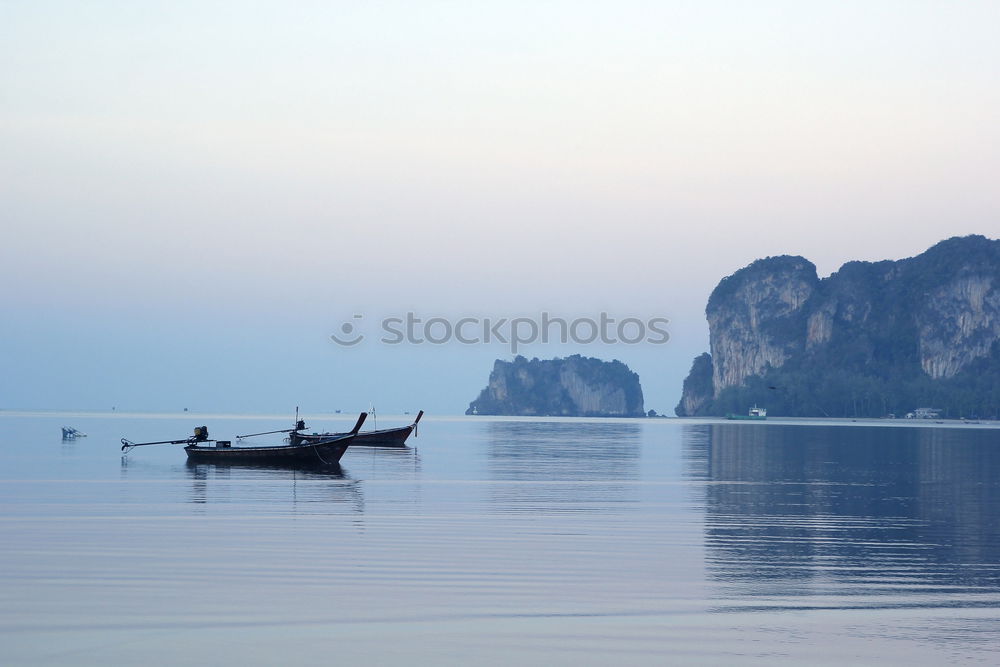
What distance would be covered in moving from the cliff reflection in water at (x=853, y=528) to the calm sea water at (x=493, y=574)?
13cm

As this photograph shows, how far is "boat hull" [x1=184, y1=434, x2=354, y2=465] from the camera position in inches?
2403

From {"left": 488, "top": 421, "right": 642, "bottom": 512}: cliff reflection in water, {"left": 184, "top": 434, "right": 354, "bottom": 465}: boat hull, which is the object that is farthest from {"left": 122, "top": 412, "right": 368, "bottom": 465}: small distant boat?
{"left": 488, "top": 421, "right": 642, "bottom": 512}: cliff reflection in water

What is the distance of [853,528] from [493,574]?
14353 millimetres

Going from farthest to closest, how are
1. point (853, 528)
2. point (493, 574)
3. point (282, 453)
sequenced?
point (282, 453)
point (853, 528)
point (493, 574)

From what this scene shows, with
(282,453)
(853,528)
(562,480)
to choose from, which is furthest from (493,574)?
(282,453)

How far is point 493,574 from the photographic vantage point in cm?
2273

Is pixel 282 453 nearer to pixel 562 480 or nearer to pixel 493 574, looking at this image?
pixel 562 480

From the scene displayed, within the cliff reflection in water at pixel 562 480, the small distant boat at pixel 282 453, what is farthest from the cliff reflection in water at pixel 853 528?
the small distant boat at pixel 282 453

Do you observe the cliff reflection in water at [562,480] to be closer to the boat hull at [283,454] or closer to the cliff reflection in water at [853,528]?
the cliff reflection in water at [853,528]

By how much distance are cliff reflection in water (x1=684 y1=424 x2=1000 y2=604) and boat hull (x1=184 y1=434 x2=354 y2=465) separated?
63.7 feet

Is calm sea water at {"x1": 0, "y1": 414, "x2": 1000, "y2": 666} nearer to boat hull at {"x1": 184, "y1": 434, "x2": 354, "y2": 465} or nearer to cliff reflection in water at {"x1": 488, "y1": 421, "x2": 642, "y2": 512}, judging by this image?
cliff reflection in water at {"x1": 488, "y1": 421, "x2": 642, "y2": 512}

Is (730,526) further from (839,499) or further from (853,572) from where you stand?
(839,499)

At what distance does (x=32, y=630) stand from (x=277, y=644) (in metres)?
3.79

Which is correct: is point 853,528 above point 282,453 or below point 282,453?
below
